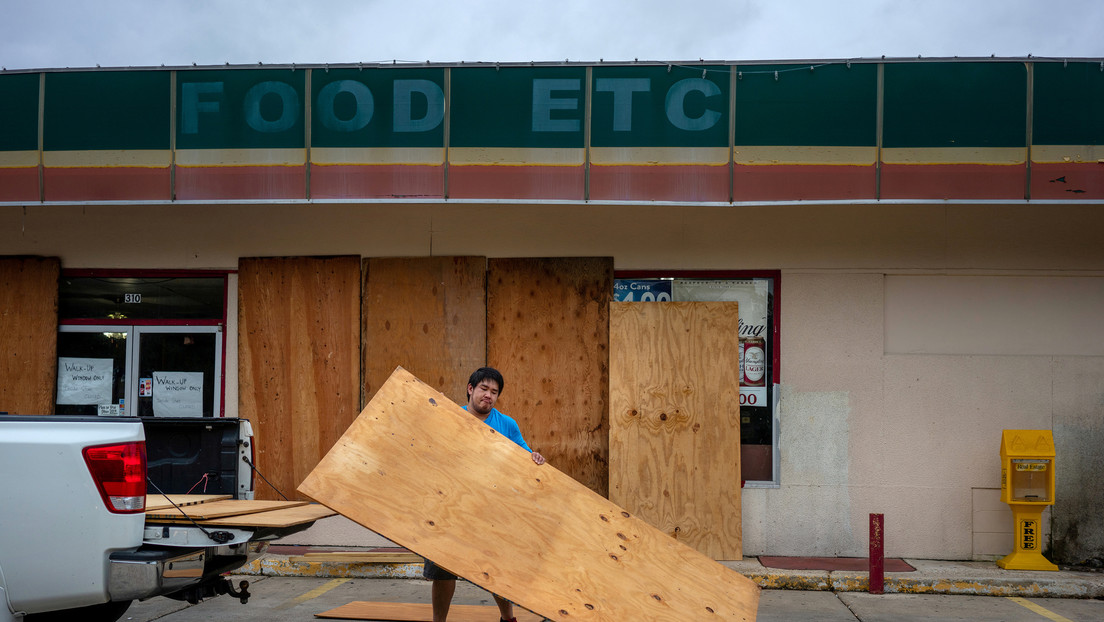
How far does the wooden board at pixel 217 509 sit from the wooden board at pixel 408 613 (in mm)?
1208

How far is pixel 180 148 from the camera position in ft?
26.9

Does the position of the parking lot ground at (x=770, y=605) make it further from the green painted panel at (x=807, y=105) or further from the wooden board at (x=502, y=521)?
the green painted panel at (x=807, y=105)

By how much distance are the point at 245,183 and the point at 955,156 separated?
6885 millimetres

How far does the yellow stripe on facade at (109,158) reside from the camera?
821 centimetres

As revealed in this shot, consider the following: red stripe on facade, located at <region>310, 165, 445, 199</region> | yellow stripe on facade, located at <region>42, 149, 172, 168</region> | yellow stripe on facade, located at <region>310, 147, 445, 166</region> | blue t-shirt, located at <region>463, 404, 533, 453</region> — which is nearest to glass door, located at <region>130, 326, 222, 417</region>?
yellow stripe on facade, located at <region>42, 149, 172, 168</region>

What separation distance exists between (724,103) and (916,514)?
467 centimetres

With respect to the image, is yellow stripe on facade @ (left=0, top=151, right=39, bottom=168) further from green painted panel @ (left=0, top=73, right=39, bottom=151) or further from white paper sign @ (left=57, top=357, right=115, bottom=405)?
white paper sign @ (left=57, top=357, right=115, bottom=405)

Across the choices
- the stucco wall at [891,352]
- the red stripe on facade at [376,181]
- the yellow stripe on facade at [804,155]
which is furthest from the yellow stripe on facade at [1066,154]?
the red stripe on facade at [376,181]

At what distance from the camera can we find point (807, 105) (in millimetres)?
7844

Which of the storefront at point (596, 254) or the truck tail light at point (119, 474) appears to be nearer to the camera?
the truck tail light at point (119, 474)

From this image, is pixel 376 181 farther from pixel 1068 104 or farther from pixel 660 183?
pixel 1068 104

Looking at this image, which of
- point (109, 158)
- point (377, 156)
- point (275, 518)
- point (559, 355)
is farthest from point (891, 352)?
point (109, 158)

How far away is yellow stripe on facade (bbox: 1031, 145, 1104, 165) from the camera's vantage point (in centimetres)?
759

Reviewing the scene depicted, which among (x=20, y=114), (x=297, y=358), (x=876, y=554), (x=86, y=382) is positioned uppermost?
(x=20, y=114)
